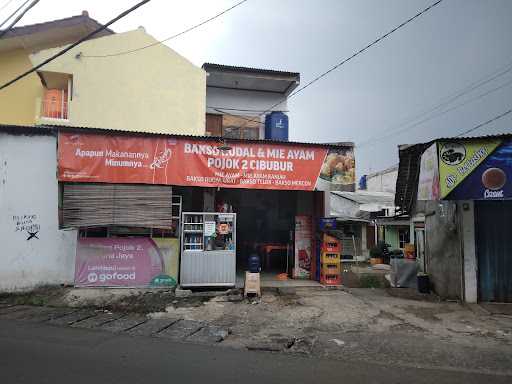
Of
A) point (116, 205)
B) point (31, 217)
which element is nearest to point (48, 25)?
point (31, 217)

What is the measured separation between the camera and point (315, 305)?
10.2 m

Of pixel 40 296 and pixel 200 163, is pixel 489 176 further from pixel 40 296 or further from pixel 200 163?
pixel 40 296

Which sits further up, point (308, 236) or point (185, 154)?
point (185, 154)

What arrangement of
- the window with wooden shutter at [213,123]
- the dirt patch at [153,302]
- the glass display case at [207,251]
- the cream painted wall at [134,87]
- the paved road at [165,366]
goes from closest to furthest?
the paved road at [165,366] → the dirt patch at [153,302] → the glass display case at [207,251] → the cream painted wall at [134,87] → the window with wooden shutter at [213,123]

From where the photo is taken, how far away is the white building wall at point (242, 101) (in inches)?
774

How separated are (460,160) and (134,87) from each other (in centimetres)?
1353

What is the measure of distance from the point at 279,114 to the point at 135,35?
296 inches

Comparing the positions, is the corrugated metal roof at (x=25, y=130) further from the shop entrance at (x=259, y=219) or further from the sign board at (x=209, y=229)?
the shop entrance at (x=259, y=219)

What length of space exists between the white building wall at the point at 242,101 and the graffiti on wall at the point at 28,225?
10.4 meters

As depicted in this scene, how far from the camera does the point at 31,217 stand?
11156mm

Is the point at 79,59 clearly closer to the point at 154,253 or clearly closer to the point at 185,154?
the point at 185,154

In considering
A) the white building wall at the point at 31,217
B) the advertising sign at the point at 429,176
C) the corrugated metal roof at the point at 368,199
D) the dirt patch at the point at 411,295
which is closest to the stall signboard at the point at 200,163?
the white building wall at the point at 31,217

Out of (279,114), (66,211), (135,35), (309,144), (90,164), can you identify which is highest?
(135,35)

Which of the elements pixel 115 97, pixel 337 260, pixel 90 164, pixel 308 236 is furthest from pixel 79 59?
pixel 337 260
